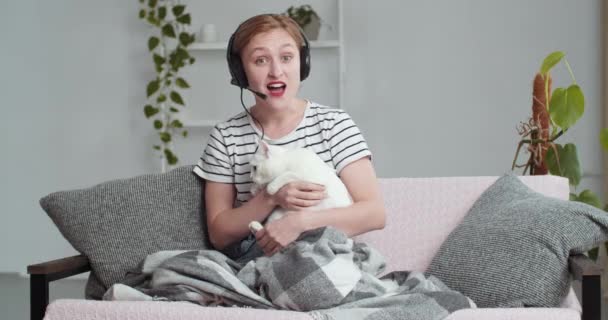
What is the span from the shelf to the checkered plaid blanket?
2.86m

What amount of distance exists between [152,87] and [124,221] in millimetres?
2848

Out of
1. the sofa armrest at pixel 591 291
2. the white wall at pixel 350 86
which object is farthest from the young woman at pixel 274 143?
the white wall at pixel 350 86

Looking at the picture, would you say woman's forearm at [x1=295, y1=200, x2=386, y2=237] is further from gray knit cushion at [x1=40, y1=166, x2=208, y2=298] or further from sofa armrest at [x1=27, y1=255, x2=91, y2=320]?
sofa armrest at [x1=27, y1=255, x2=91, y2=320]

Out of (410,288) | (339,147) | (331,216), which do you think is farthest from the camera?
(339,147)

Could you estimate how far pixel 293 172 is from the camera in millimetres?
2037

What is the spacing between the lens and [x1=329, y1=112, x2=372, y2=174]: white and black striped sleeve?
214 cm

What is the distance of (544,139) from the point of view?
9.79 ft

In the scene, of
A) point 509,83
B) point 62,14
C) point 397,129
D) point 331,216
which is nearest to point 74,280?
point 62,14

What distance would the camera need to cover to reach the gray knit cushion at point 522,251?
190 cm

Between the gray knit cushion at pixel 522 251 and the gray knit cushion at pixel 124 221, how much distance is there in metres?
0.65

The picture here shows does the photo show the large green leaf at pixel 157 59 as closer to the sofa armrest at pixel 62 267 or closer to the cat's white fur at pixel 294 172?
the sofa armrest at pixel 62 267

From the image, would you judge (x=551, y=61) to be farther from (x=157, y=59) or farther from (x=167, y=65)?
(x=167, y=65)

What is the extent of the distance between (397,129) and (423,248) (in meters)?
2.66

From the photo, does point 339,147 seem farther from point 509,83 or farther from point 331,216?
point 509,83
